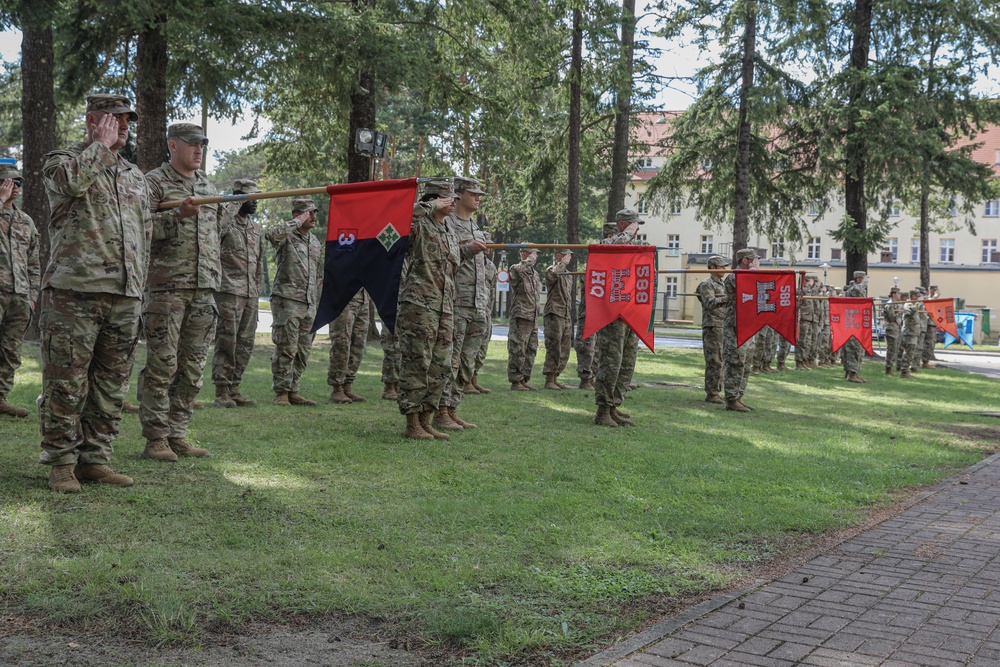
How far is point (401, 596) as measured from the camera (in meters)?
4.31

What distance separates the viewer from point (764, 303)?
13.1 meters

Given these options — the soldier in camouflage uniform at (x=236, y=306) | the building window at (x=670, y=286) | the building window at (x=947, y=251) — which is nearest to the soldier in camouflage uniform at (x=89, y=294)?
the soldier in camouflage uniform at (x=236, y=306)

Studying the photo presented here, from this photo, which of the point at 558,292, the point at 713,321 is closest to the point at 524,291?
the point at 558,292

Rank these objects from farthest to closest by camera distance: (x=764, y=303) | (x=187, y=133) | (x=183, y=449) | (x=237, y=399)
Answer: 1. (x=764, y=303)
2. (x=237, y=399)
3. (x=183, y=449)
4. (x=187, y=133)

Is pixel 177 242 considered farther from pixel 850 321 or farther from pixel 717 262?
pixel 850 321

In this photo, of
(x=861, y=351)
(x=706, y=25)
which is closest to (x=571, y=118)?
(x=706, y=25)

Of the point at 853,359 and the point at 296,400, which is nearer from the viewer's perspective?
the point at 296,400

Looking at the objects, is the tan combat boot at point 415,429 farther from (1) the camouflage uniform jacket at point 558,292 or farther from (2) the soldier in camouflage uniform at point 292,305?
(1) the camouflage uniform jacket at point 558,292

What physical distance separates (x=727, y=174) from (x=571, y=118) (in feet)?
20.3

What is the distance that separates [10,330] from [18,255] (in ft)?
2.39

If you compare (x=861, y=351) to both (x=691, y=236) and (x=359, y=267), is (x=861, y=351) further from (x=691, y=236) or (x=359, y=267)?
(x=691, y=236)

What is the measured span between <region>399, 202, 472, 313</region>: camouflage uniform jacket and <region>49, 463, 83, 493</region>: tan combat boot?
3.38 meters

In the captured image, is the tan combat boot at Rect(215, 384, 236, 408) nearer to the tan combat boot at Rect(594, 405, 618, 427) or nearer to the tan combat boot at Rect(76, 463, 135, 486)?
the tan combat boot at Rect(594, 405, 618, 427)

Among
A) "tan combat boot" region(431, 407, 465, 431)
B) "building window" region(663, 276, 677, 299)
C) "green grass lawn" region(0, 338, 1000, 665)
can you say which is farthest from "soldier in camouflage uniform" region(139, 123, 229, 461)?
"building window" region(663, 276, 677, 299)
